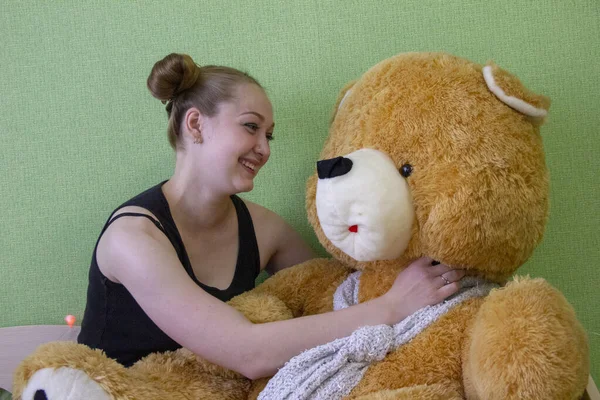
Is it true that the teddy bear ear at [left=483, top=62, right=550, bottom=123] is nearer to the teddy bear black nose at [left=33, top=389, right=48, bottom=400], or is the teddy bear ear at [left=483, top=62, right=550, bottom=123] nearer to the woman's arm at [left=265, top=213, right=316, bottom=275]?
the woman's arm at [left=265, top=213, right=316, bottom=275]

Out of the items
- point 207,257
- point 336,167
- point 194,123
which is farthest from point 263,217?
point 336,167

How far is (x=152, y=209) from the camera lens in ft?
3.71

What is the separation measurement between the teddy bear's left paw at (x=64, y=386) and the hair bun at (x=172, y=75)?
57cm

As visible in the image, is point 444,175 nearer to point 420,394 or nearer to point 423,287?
point 423,287

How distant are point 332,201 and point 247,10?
685 mm

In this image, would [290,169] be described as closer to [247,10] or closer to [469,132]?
[247,10]

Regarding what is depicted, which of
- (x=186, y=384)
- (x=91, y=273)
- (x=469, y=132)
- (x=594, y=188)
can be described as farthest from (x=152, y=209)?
(x=594, y=188)

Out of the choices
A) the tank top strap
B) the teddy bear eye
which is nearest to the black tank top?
the tank top strap

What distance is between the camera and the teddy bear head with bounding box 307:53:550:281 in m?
0.83

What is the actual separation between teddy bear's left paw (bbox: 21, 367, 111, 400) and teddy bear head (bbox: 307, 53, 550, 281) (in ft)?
1.45

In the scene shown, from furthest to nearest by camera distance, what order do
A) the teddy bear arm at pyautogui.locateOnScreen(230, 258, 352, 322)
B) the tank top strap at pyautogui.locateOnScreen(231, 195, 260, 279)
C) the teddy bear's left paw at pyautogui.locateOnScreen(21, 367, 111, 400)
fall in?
the tank top strap at pyautogui.locateOnScreen(231, 195, 260, 279) → the teddy bear arm at pyautogui.locateOnScreen(230, 258, 352, 322) → the teddy bear's left paw at pyautogui.locateOnScreen(21, 367, 111, 400)

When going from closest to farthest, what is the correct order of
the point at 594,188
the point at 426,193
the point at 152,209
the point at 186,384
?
the point at 426,193 → the point at 186,384 → the point at 152,209 → the point at 594,188

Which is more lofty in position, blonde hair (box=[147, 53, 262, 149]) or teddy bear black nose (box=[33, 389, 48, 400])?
blonde hair (box=[147, 53, 262, 149])

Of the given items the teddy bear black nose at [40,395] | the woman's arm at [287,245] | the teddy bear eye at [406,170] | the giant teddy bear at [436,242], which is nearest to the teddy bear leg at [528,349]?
the giant teddy bear at [436,242]
